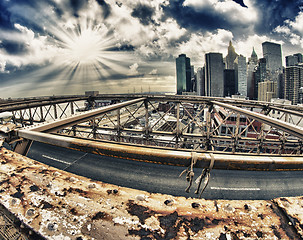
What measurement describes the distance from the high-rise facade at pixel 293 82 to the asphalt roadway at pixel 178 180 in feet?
403

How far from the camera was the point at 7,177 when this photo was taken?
1809 millimetres

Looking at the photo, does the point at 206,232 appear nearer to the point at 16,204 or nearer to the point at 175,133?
the point at 16,204

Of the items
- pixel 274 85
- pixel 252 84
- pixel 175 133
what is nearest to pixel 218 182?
pixel 175 133

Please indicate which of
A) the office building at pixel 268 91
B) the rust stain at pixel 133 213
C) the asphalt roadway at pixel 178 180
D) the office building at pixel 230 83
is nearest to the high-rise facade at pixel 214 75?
the office building at pixel 230 83

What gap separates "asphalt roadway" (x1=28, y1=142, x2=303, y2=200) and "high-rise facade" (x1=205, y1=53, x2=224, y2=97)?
14666 centimetres

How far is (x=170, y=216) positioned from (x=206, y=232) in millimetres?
324

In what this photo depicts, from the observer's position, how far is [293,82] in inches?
3844

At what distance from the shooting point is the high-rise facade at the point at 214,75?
472 ft

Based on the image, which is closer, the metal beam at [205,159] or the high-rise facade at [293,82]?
the metal beam at [205,159]

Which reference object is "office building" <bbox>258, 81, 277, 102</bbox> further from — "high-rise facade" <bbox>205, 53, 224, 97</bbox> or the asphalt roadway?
the asphalt roadway

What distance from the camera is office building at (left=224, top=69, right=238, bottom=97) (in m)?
159

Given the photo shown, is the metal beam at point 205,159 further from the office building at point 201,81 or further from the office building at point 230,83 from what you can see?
the office building at point 230,83

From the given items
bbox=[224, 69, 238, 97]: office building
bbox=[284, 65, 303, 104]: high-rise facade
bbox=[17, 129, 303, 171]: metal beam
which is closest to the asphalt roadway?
bbox=[17, 129, 303, 171]: metal beam

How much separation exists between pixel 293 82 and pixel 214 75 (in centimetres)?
6286
